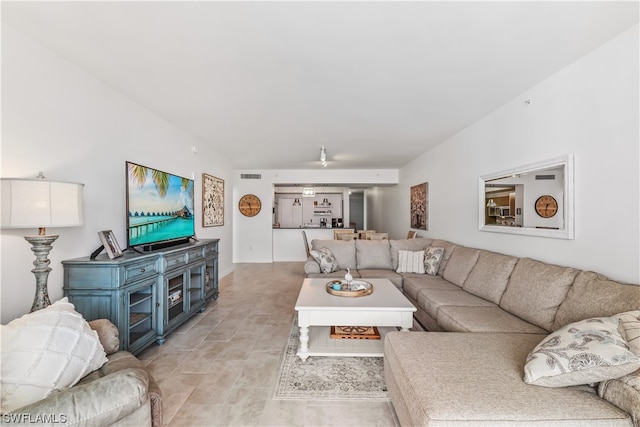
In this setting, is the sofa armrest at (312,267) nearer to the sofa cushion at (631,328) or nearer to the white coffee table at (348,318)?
the white coffee table at (348,318)

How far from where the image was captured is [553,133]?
238 centimetres

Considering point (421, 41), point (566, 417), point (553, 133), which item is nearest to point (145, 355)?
point (566, 417)

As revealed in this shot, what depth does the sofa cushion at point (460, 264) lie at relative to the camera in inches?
123

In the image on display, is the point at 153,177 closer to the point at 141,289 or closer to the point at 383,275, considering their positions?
the point at 141,289

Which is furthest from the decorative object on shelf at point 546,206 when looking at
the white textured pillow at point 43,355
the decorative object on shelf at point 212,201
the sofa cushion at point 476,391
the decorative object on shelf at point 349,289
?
the decorative object on shelf at point 212,201

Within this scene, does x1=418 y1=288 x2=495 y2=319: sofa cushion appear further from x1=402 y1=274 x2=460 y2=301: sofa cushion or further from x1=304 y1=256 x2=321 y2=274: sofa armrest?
x1=304 y1=256 x2=321 y2=274: sofa armrest

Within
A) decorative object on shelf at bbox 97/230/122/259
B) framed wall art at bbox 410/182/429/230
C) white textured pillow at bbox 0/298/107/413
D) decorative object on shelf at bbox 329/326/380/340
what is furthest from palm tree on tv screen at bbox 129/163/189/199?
framed wall art at bbox 410/182/429/230

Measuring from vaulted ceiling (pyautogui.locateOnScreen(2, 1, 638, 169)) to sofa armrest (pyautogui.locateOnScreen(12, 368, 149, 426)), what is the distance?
6.24ft

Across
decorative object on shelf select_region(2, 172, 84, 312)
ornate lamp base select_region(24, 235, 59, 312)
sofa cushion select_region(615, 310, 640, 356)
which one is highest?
decorative object on shelf select_region(2, 172, 84, 312)

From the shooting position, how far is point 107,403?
105cm

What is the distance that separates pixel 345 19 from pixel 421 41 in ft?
1.89

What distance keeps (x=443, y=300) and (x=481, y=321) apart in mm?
523

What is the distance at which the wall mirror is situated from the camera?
2.26 metres

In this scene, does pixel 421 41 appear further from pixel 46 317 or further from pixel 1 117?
pixel 1 117
